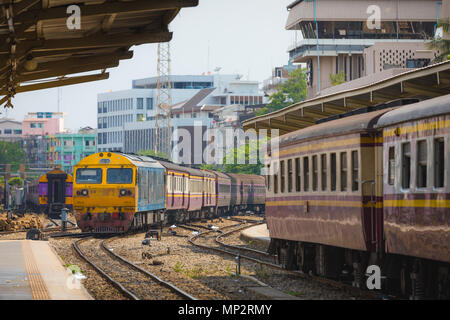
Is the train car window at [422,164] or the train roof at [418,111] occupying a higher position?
the train roof at [418,111]

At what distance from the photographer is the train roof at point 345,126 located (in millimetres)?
14797

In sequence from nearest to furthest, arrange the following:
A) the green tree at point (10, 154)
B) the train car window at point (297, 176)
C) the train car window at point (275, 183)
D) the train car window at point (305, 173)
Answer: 1. the train car window at point (305, 173)
2. the train car window at point (297, 176)
3. the train car window at point (275, 183)
4. the green tree at point (10, 154)

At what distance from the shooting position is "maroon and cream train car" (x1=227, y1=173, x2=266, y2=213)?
64.1 meters

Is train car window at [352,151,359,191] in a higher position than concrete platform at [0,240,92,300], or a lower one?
higher

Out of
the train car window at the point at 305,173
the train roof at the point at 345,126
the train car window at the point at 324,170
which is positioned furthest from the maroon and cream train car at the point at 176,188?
the train car window at the point at 324,170

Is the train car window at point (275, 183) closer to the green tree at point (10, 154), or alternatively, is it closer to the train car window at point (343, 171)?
the train car window at point (343, 171)

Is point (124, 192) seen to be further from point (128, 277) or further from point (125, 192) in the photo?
point (128, 277)

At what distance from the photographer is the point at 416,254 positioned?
1293 cm

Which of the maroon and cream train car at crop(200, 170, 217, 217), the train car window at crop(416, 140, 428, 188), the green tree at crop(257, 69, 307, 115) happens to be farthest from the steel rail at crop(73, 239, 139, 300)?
the green tree at crop(257, 69, 307, 115)

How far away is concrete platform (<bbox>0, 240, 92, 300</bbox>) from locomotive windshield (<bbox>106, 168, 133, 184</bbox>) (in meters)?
7.79

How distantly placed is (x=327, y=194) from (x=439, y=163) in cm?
441

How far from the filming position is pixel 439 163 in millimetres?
12305

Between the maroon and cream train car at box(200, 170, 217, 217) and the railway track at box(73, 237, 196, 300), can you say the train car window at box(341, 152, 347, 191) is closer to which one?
the railway track at box(73, 237, 196, 300)
